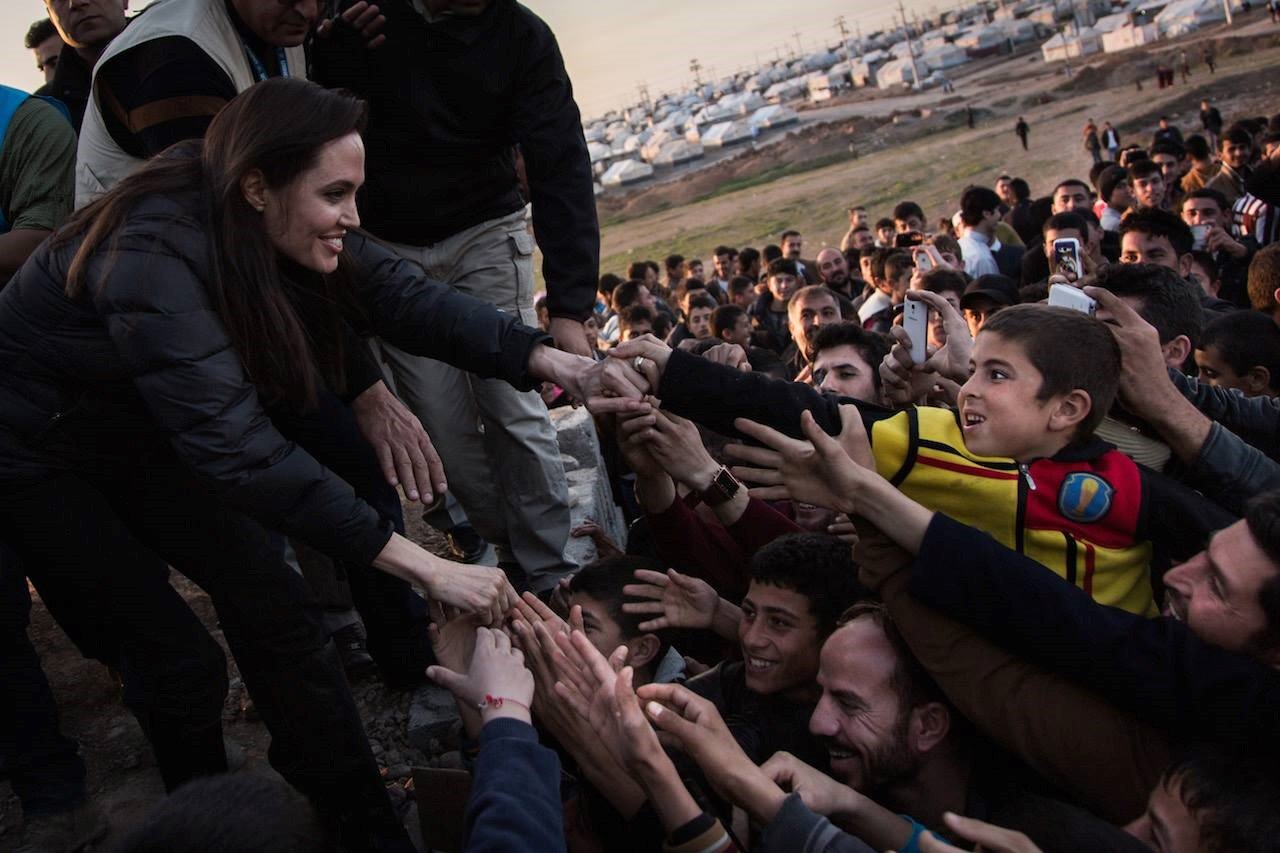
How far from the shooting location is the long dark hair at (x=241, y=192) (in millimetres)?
2496

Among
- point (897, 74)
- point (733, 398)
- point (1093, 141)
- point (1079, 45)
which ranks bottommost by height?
point (1079, 45)

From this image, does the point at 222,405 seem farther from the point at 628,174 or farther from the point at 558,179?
the point at 628,174

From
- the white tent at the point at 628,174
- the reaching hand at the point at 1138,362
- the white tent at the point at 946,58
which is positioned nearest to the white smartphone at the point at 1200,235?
the reaching hand at the point at 1138,362

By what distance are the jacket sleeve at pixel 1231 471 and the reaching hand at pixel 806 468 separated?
3.72ft

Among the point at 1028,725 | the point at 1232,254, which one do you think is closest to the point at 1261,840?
the point at 1028,725

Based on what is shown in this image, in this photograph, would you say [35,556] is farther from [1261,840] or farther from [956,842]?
[1261,840]

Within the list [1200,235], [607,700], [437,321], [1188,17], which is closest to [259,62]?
[437,321]

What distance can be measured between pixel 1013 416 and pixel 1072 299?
0.57 meters

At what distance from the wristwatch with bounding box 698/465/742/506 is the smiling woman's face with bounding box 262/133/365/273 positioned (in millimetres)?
1334

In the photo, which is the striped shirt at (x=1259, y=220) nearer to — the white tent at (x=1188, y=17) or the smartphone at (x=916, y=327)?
the smartphone at (x=916, y=327)

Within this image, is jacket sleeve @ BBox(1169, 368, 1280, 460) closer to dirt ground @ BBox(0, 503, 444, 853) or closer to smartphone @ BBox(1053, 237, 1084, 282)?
smartphone @ BBox(1053, 237, 1084, 282)

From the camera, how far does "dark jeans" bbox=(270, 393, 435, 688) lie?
321 centimetres

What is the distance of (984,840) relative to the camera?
178 cm

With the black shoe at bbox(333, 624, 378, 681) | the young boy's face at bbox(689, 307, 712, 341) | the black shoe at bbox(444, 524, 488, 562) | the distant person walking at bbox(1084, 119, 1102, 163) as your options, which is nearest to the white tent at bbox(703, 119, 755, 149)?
the distant person walking at bbox(1084, 119, 1102, 163)
